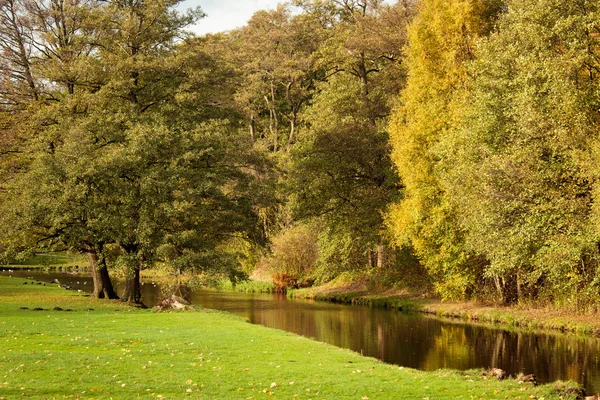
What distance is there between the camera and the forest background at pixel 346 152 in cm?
2481

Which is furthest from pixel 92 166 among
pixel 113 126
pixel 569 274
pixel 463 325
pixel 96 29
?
pixel 569 274

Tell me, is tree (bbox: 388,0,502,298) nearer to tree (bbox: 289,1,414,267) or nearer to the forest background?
the forest background

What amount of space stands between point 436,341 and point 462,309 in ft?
28.3

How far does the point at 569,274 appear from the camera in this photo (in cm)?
2530

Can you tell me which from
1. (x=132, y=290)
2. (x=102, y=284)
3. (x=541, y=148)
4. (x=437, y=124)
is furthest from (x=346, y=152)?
(x=541, y=148)

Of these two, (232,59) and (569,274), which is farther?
(232,59)

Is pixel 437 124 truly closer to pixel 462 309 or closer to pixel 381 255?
pixel 462 309

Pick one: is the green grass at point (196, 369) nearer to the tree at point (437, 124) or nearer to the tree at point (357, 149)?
the tree at point (437, 124)

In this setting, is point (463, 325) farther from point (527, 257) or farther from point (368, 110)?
point (368, 110)

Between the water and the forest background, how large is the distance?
2.89m

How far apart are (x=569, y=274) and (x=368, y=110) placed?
958 inches

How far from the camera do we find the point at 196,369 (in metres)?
15.0

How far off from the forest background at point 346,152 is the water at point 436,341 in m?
2.89

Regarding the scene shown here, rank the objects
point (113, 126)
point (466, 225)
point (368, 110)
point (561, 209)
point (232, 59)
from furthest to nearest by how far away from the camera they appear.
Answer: point (232, 59) < point (368, 110) < point (113, 126) < point (466, 225) < point (561, 209)
